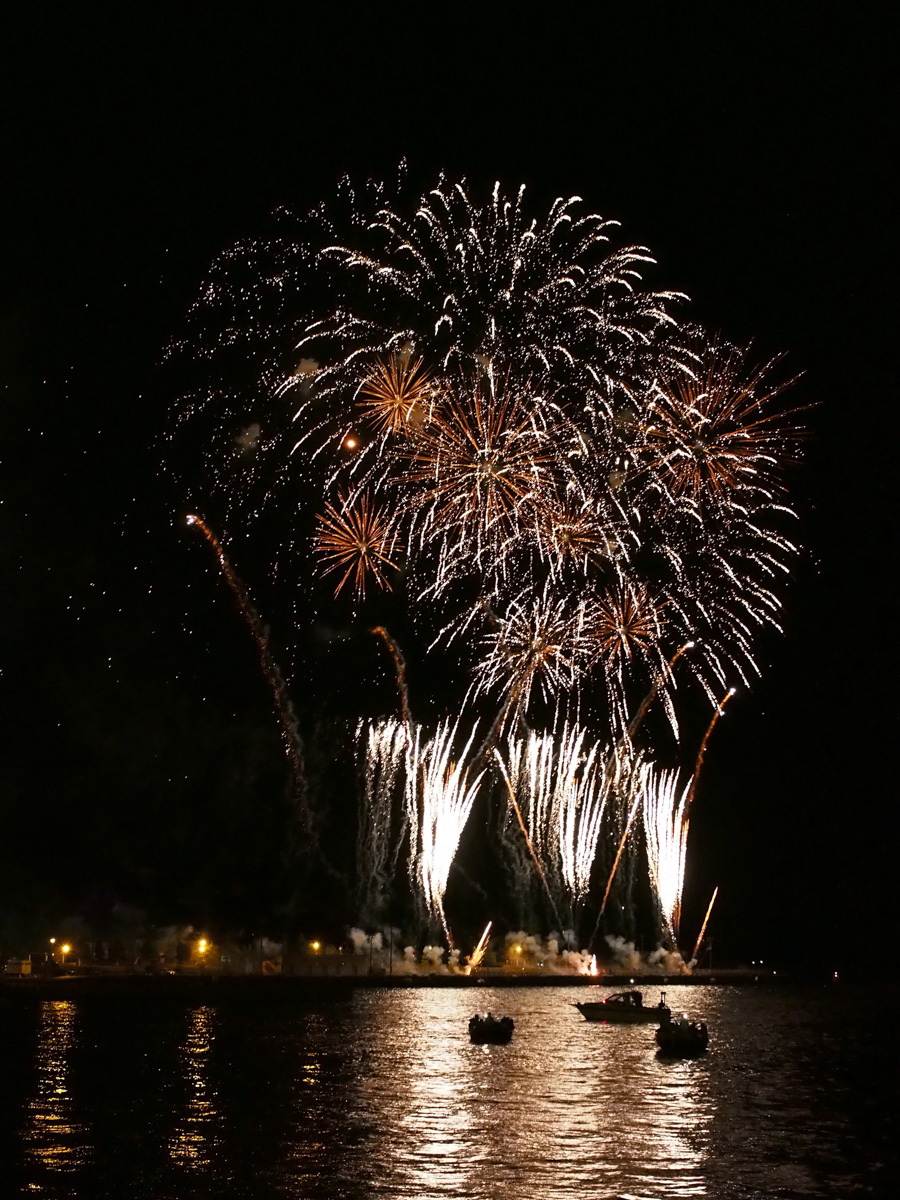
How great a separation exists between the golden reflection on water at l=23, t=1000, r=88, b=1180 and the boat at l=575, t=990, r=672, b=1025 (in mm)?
27143

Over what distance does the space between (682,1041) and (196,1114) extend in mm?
23034

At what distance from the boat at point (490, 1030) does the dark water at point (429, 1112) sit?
75 centimetres

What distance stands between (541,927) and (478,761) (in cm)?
5482

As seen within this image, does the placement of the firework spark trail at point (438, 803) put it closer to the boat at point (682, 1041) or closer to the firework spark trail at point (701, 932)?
the boat at point (682, 1041)

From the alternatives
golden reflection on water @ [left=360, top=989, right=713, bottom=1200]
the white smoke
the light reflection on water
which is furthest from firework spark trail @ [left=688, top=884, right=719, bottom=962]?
the light reflection on water

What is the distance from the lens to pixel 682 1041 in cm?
4956

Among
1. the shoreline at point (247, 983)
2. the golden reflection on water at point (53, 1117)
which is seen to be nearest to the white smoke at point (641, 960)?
the shoreline at point (247, 983)

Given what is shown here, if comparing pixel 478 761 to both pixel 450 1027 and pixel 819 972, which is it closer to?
pixel 450 1027

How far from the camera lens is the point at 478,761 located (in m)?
64.6

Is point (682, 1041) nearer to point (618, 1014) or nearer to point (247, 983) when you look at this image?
point (618, 1014)

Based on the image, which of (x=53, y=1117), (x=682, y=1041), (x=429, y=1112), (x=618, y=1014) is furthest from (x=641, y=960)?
(x=53, y=1117)

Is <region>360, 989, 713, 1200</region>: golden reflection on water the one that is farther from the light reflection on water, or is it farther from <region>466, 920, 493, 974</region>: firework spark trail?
<region>466, 920, 493, 974</region>: firework spark trail

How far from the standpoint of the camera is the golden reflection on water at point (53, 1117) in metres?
26.4

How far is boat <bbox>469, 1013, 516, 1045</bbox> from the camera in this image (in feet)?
167
